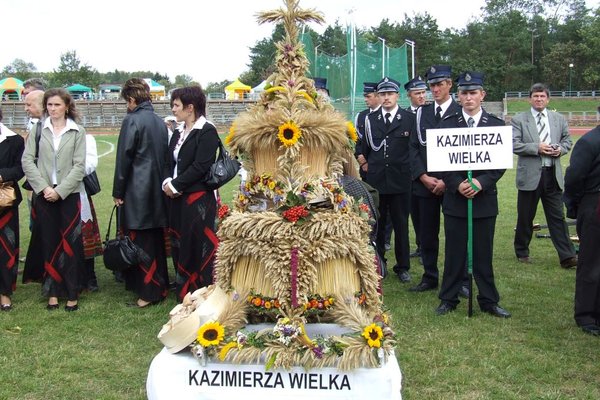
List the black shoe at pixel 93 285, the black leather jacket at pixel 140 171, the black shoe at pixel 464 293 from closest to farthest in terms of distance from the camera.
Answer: the black leather jacket at pixel 140 171 < the black shoe at pixel 464 293 < the black shoe at pixel 93 285

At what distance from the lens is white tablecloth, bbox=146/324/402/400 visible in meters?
3.91

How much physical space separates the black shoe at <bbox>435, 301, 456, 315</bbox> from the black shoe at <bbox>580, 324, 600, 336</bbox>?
1150 millimetres

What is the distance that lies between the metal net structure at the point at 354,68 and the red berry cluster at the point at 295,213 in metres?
12.5

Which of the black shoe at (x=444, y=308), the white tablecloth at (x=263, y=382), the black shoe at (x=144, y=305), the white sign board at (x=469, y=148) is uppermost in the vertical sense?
the white sign board at (x=469, y=148)

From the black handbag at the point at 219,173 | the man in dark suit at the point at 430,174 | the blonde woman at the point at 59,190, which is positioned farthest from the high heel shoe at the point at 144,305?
the man in dark suit at the point at 430,174

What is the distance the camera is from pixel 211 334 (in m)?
4.05

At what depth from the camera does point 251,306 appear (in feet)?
13.9

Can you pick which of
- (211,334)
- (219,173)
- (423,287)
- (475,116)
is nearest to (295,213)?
(211,334)

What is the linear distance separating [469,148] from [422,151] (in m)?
1.23

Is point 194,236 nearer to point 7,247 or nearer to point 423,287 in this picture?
point 7,247

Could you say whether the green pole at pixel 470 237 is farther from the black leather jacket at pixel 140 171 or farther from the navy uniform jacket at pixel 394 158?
the black leather jacket at pixel 140 171

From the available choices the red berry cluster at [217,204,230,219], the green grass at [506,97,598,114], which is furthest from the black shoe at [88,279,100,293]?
the green grass at [506,97,598,114]

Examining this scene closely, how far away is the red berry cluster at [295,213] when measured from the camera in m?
4.01

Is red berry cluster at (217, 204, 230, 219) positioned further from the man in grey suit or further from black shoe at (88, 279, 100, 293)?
the man in grey suit
